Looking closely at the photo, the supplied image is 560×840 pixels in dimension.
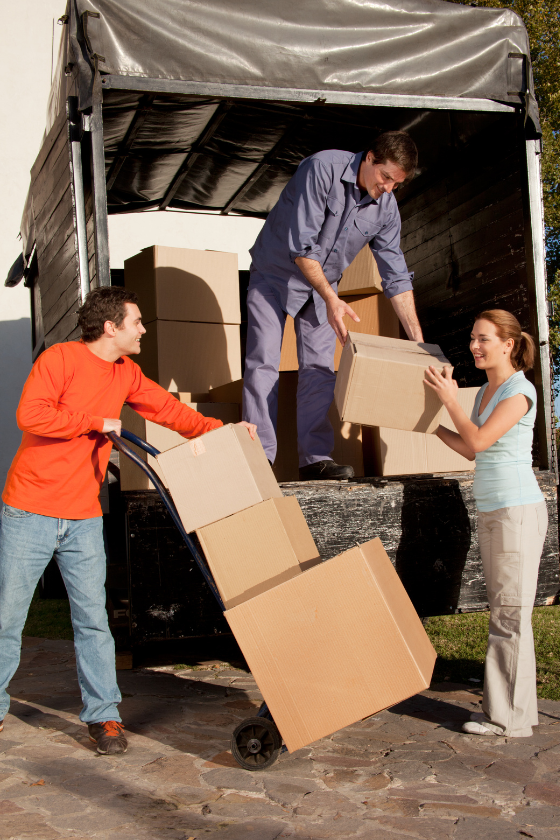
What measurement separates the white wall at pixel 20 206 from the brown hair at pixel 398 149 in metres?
7.93

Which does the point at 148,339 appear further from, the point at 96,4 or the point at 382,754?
the point at 382,754

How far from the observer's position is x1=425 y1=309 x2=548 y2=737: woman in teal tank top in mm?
2748

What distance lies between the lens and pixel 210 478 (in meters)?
2.58

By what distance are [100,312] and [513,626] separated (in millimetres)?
1941

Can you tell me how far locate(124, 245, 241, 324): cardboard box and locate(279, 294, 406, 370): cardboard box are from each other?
0.35 metres

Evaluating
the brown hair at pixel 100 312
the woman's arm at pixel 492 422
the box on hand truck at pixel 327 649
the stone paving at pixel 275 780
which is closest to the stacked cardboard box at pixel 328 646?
the box on hand truck at pixel 327 649

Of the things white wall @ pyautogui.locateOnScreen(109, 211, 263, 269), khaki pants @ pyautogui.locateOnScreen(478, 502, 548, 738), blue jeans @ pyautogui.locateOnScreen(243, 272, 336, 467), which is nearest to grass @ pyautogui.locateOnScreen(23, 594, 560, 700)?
khaki pants @ pyautogui.locateOnScreen(478, 502, 548, 738)

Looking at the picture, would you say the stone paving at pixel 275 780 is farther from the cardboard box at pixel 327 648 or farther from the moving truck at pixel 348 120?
the moving truck at pixel 348 120

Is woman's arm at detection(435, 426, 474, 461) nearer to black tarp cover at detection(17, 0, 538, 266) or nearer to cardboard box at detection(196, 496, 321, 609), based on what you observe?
cardboard box at detection(196, 496, 321, 609)

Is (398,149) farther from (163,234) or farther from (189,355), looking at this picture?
(163,234)

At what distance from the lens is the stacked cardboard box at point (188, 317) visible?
433cm

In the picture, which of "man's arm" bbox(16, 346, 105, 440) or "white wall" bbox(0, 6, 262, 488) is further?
"white wall" bbox(0, 6, 262, 488)

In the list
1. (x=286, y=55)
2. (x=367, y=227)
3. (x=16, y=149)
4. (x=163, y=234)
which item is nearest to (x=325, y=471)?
(x=367, y=227)

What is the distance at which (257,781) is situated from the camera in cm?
242
